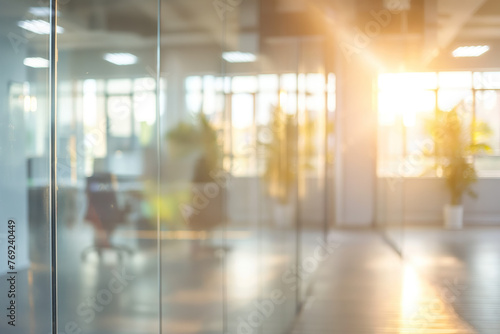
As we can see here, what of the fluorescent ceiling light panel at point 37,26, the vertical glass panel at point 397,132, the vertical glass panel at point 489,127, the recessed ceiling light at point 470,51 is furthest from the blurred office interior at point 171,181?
the vertical glass panel at point 397,132

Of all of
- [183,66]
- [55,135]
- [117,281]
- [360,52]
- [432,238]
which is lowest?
[432,238]

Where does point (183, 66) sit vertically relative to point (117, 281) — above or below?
above

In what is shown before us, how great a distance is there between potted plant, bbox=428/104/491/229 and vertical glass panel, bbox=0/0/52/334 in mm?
5722

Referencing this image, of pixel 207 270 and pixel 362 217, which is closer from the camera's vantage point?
pixel 207 270

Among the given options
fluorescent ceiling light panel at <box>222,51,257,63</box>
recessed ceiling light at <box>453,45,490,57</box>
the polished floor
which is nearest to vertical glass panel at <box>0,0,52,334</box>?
fluorescent ceiling light panel at <box>222,51,257,63</box>

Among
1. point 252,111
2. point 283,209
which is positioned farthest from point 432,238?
point 252,111

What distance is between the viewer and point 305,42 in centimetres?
521

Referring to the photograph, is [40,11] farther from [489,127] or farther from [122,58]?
[489,127]

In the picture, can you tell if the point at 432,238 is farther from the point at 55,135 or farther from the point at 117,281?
the point at 55,135

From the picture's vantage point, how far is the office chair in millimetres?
2166

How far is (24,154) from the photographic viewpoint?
6.45 ft

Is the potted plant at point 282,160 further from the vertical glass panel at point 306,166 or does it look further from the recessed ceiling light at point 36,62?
the recessed ceiling light at point 36,62

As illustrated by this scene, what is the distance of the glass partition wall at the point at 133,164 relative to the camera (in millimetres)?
1851

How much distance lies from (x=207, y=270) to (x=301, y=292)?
2.62 m
